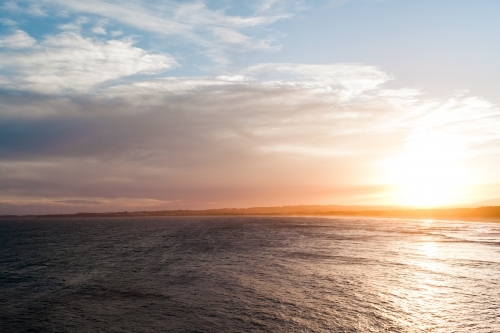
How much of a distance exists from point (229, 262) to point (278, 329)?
31883mm

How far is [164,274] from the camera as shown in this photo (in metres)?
49.4

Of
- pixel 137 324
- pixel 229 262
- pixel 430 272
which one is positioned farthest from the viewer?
pixel 229 262

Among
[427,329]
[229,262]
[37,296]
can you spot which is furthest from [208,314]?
[229,262]

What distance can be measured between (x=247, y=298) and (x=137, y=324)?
11072 mm

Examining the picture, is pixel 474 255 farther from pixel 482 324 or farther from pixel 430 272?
pixel 482 324

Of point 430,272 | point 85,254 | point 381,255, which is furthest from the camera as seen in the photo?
point 85,254

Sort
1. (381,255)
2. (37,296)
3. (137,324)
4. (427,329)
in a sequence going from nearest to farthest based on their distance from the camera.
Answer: (427,329), (137,324), (37,296), (381,255)

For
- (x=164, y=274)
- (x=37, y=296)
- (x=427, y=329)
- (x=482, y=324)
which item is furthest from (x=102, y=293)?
(x=482, y=324)

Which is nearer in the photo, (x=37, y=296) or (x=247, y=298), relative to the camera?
(x=247, y=298)

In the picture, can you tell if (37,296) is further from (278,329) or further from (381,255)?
(381,255)

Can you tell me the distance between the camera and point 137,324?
28.9 meters

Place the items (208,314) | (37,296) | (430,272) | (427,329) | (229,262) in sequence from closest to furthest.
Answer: (427,329)
(208,314)
(37,296)
(430,272)
(229,262)

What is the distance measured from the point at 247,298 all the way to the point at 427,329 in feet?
53.0

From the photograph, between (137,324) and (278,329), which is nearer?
(278,329)
